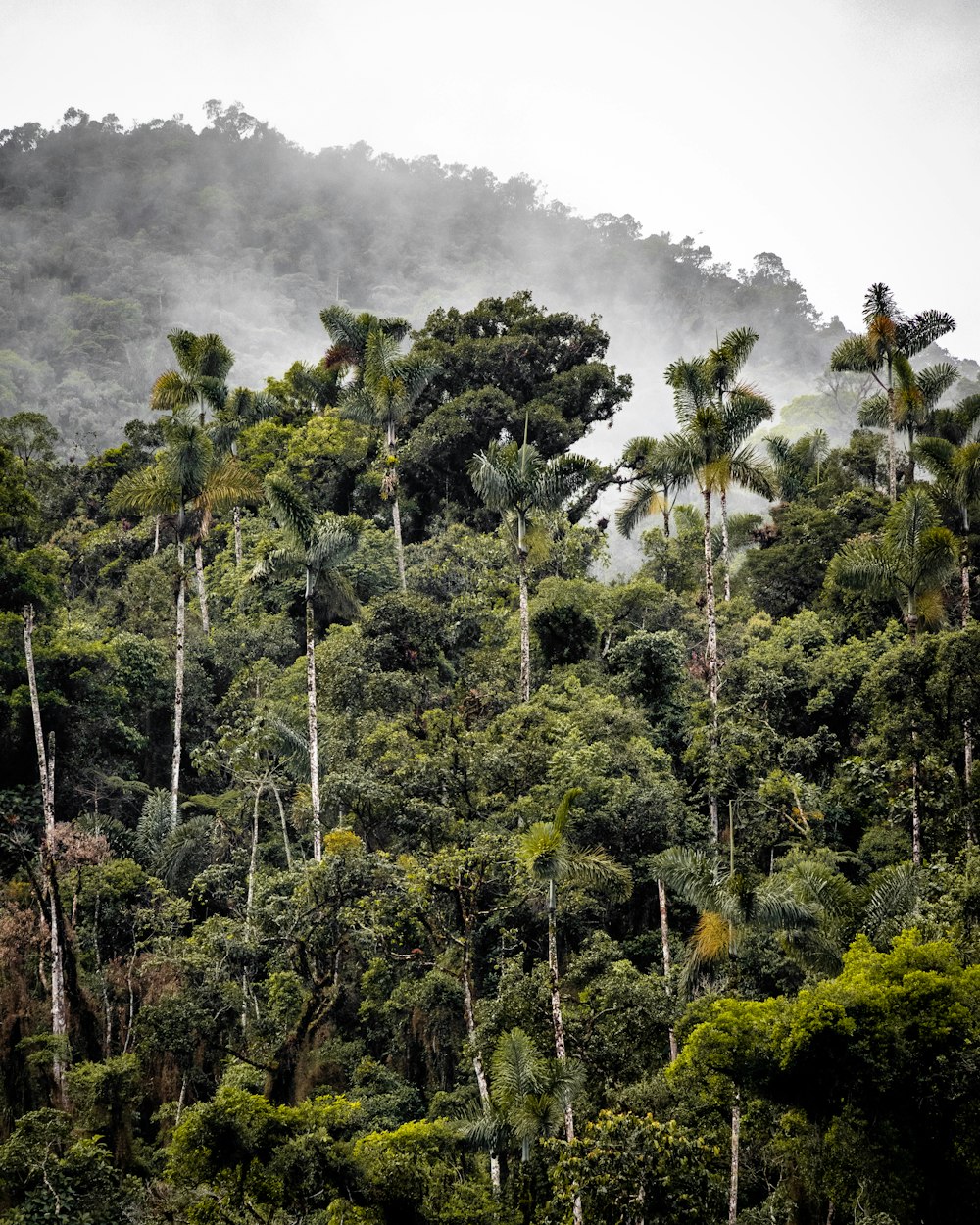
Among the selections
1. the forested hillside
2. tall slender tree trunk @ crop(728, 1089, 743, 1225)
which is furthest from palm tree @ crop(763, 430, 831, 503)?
tall slender tree trunk @ crop(728, 1089, 743, 1225)

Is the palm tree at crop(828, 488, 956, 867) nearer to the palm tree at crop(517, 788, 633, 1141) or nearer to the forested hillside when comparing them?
the forested hillside

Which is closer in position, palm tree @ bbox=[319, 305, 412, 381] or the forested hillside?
the forested hillside

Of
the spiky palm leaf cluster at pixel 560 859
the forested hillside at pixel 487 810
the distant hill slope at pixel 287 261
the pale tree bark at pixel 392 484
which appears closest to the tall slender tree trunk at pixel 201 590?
the forested hillside at pixel 487 810

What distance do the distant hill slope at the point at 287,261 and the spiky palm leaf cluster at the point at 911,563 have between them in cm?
7496

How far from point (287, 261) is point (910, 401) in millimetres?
99273

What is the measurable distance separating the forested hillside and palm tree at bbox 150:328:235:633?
18cm

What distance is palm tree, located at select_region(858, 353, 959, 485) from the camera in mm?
34656

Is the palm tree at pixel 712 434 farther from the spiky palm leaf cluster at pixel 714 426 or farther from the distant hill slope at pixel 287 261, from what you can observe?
the distant hill slope at pixel 287 261

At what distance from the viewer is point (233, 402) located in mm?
46531

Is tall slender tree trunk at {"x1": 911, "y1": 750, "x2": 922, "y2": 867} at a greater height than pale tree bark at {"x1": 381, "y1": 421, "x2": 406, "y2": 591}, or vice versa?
pale tree bark at {"x1": 381, "y1": 421, "x2": 406, "y2": 591}

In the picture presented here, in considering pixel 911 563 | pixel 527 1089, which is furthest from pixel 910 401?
pixel 527 1089

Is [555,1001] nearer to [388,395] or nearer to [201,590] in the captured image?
[388,395]

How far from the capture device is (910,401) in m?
34.7

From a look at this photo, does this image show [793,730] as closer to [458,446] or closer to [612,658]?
[612,658]
